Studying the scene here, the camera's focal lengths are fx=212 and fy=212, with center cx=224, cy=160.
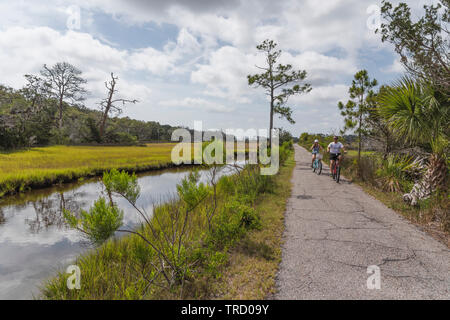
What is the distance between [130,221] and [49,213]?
2775mm

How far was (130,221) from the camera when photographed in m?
6.05

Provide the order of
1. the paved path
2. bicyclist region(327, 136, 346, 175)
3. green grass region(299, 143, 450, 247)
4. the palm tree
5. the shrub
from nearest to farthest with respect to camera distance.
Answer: the paved path < green grass region(299, 143, 450, 247) < the palm tree < the shrub < bicyclist region(327, 136, 346, 175)

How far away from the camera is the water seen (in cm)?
352

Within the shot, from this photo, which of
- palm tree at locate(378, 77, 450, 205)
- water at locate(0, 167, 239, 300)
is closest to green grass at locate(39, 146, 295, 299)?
water at locate(0, 167, 239, 300)

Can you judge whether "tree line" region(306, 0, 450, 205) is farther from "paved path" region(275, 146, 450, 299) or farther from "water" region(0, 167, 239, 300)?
"water" region(0, 167, 239, 300)

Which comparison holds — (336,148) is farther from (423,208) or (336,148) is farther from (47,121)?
(47,121)

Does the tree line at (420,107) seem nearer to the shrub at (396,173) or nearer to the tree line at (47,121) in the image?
the shrub at (396,173)

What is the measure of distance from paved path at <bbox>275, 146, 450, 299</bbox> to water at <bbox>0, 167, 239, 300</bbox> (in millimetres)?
2322

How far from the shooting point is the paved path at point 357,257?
8.00ft

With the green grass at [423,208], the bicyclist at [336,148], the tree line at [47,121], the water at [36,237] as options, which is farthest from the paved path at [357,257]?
the tree line at [47,121]

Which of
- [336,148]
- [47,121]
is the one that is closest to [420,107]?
[336,148]

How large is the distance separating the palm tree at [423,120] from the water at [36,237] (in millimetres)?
4923

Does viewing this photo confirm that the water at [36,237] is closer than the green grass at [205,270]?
No
